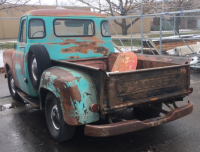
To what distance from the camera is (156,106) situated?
3.92 meters

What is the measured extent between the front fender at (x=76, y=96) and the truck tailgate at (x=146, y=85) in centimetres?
29

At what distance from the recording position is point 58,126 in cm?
341

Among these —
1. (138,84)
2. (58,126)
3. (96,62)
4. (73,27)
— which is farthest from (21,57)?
(138,84)

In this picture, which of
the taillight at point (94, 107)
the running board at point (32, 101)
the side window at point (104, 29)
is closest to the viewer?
the taillight at point (94, 107)

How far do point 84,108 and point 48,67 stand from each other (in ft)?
4.34

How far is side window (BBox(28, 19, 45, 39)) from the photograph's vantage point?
434cm

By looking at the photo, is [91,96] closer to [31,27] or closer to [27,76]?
[27,76]

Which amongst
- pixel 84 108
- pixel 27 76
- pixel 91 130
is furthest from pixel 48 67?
pixel 91 130

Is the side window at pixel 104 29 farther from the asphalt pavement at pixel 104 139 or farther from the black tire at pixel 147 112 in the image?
the asphalt pavement at pixel 104 139

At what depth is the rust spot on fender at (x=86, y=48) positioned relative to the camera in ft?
15.0

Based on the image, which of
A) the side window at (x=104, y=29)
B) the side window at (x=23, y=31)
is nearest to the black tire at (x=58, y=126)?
the side window at (x=23, y=31)

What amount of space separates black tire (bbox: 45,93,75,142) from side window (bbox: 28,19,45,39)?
1.54m

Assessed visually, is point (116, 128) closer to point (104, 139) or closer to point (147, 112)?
point (104, 139)

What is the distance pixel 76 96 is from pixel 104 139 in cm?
116
